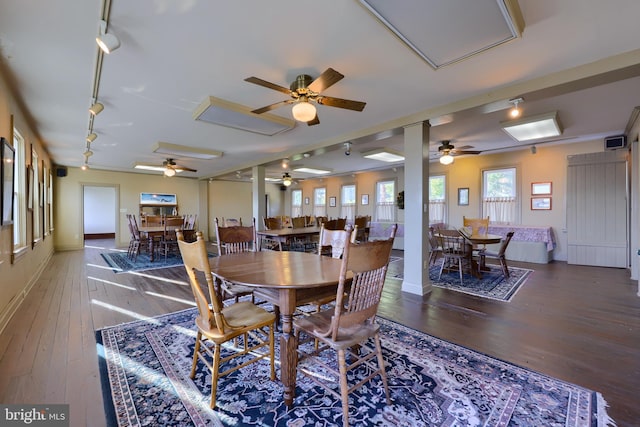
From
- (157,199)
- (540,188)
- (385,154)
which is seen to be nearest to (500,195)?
(540,188)

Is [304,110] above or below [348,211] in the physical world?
above

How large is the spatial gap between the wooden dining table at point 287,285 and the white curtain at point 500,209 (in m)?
6.38

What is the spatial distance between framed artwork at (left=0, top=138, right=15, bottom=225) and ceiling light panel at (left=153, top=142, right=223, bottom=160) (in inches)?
105

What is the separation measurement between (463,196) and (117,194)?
34.7 ft

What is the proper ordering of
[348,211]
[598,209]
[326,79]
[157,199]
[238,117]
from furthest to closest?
1. [348,211]
2. [157,199]
3. [598,209]
4. [238,117]
5. [326,79]

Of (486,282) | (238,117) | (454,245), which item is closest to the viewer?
(238,117)

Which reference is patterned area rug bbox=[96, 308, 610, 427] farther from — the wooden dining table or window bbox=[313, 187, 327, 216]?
window bbox=[313, 187, 327, 216]

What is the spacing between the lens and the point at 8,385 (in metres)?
1.79

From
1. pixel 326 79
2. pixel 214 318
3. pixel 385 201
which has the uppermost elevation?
pixel 326 79

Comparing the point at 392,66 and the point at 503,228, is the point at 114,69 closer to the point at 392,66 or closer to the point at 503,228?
the point at 392,66

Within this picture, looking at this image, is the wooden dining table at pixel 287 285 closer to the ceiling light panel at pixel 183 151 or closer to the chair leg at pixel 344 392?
the chair leg at pixel 344 392

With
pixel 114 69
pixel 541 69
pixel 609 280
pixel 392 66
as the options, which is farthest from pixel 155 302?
pixel 609 280

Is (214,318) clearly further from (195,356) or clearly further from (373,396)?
(373,396)

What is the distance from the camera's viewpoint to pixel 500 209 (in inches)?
268
